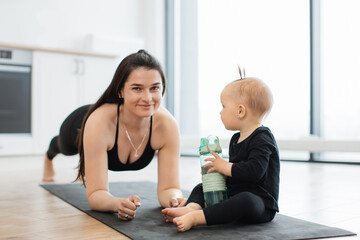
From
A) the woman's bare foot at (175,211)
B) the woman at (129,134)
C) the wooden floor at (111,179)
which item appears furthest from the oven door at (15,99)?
the woman's bare foot at (175,211)

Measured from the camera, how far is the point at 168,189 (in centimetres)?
166

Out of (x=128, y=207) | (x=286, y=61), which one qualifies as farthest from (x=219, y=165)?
(x=286, y=61)

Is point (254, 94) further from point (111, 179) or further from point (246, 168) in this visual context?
point (111, 179)

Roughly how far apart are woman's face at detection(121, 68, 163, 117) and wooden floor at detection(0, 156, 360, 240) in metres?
0.41

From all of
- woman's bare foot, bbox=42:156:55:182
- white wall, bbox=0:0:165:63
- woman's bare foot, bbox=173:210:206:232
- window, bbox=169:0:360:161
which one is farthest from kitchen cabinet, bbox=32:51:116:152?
woman's bare foot, bbox=173:210:206:232

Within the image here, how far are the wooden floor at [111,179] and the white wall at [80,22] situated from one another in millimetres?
1399

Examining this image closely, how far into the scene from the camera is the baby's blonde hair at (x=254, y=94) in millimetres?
1325

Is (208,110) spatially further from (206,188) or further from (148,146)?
(206,188)

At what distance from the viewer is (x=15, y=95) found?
11.2 ft

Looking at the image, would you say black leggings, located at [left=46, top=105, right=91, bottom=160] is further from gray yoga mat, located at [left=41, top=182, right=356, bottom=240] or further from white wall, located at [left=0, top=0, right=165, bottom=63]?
white wall, located at [left=0, top=0, right=165, bottom=63]

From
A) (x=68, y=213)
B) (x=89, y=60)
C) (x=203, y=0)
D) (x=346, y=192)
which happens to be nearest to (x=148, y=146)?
(x=68, y=213)

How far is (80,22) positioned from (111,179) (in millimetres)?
2274

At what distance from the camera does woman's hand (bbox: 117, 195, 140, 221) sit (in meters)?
1.35

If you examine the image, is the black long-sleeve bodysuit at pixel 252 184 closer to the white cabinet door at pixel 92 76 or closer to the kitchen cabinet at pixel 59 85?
the kitchen cabinet at pixel 59 85
